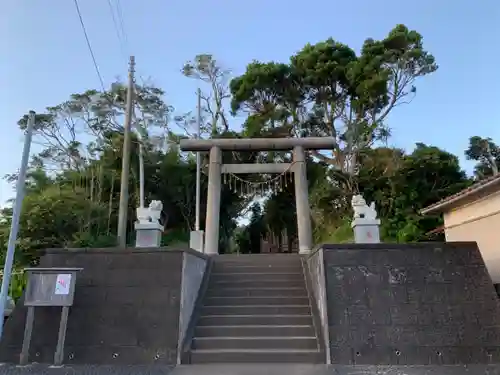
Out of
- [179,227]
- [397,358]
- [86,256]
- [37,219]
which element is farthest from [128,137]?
[397,358]

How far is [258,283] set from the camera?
23.4ft

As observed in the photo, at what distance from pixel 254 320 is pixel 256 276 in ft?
5.17

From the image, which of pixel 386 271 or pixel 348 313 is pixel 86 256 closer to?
pixel 348 313

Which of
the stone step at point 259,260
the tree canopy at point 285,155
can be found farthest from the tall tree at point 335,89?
the stone step at point 259,260

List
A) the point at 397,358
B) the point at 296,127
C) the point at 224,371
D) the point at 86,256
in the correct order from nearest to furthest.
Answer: the point at 224,371 → the point at 397,358 → the point at 86,256 → the point at 296,127

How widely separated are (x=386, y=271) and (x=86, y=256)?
460cm

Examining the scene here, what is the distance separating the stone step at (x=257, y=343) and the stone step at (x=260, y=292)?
4.29 ft

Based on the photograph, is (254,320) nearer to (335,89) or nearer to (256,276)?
(256,276)

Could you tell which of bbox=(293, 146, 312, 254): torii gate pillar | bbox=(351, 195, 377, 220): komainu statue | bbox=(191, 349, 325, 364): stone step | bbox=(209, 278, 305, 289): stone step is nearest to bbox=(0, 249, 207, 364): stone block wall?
bbox=(191, 349, 325, 364): stone step

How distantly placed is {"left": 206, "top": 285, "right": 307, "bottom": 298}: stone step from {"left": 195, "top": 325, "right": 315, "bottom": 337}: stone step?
40.8 inches

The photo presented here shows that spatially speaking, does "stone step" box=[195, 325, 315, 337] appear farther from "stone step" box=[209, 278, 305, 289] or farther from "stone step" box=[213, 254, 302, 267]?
"stone step" box=[213, 254, 302, 267]

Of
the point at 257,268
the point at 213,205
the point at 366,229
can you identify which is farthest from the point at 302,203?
the point at 366,229

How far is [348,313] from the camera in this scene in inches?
208

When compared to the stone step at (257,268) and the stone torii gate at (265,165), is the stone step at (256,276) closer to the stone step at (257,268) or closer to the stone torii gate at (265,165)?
the stone step at (257,268)
